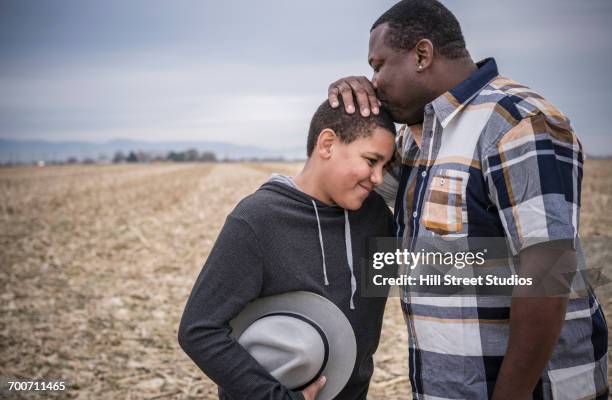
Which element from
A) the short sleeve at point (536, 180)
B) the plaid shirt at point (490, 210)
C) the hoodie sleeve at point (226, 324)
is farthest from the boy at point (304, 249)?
the short sleeve at point (536, 180)

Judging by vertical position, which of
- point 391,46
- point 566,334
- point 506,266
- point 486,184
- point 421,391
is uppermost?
point 391,46

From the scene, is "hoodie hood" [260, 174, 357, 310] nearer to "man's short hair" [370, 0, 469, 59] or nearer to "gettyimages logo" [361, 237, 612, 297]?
"gettyimages logo" [361, 237, 612, 297]

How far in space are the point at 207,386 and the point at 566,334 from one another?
354 cm

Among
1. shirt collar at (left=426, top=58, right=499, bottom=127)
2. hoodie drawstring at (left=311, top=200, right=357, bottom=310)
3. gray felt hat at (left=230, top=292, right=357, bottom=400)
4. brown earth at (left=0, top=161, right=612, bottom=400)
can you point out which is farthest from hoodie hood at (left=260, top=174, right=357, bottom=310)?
brown earth at (left=0, top=161, right=612, bottom=400)

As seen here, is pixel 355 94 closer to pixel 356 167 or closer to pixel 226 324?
pixel 356 167

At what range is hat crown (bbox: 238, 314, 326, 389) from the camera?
76.0 inches

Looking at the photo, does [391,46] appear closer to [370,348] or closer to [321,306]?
[321,306]

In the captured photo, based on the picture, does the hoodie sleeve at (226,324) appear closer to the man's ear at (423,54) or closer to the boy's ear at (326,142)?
the boy's ear at (326,142)

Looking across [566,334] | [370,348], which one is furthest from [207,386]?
[566,334]

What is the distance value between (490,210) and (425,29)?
2.36ft

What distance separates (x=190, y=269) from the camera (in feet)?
28.3

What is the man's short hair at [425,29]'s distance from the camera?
6.39 ft

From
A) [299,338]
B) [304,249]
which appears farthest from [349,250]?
[299,338]

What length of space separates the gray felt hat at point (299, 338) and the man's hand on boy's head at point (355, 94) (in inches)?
30.0
